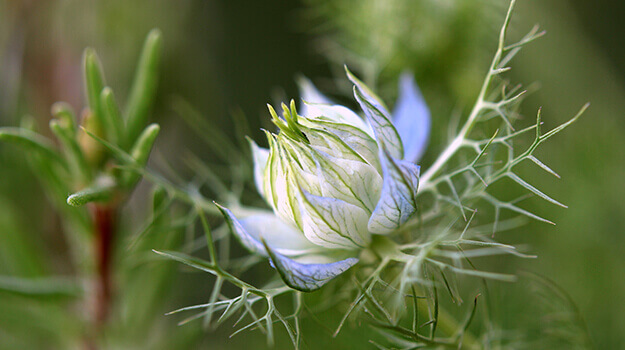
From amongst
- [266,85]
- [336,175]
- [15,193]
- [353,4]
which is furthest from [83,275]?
[266,85]

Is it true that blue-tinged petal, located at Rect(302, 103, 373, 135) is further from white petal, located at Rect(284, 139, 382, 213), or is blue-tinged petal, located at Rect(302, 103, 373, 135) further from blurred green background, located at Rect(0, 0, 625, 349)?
blurred green background, located at Rect(0, 0, 625, 349)

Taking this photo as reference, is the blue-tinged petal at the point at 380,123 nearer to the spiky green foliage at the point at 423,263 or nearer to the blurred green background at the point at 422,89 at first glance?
the spiky green foliage at the point at 423,263

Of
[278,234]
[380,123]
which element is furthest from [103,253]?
[380,123]

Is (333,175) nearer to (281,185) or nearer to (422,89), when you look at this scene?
(281,185)

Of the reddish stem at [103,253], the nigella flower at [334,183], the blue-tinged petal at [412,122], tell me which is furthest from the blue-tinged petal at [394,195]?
the reddish stem at [103,253]

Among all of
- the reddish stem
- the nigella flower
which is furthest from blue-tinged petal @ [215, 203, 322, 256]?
the reddish stem

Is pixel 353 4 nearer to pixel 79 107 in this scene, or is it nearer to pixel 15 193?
pixel 79 107
